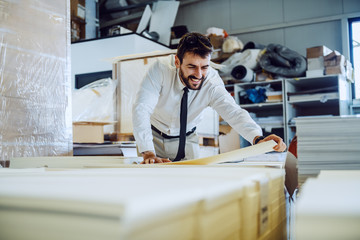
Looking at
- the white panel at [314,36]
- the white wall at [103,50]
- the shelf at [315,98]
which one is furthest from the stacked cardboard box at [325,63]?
the white wall at [103,50]

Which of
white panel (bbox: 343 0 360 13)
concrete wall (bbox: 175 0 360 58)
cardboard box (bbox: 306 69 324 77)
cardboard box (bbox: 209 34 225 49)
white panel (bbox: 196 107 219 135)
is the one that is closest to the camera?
white panel (bbox: 196 107 219 135)

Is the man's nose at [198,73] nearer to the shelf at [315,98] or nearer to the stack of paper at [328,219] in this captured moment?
the stack of paper at [328,219]

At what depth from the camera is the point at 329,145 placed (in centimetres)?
136

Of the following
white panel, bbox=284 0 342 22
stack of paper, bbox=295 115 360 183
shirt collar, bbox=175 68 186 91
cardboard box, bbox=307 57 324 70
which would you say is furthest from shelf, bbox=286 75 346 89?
stack of paper, bbox=295 115 360 183

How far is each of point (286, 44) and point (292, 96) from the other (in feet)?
4.69

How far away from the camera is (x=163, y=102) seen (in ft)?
8.06

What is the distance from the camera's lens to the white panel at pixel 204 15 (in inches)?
267

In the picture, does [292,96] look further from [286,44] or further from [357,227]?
[357,227]

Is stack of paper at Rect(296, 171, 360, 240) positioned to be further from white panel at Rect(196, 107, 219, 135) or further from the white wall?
the white wall

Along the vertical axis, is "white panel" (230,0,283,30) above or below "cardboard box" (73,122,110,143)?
above

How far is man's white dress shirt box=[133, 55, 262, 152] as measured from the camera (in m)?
2.21

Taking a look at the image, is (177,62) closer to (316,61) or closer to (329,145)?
(329,145)

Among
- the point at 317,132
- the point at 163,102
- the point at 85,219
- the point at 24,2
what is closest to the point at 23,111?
the point at 24,2

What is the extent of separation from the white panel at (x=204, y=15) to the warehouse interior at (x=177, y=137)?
0.93 meters
